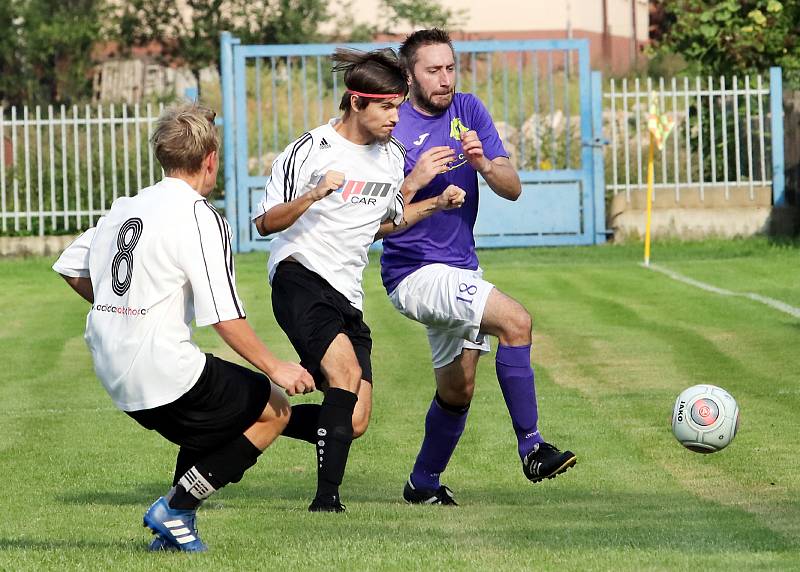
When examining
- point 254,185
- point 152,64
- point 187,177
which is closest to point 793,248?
point 254,185

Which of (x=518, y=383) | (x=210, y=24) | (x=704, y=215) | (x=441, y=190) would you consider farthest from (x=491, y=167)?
(x=210, y=24)

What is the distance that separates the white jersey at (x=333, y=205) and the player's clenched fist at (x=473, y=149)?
0.41 m

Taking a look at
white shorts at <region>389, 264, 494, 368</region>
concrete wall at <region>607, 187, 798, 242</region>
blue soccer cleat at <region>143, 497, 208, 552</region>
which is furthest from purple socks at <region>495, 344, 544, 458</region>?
concrete wall at <region>607, 187, 798, 242</region>

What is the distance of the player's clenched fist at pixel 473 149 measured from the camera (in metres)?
7.31

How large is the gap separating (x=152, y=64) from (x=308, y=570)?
3131 centimetres

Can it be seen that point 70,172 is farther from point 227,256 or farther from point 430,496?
point 227,256

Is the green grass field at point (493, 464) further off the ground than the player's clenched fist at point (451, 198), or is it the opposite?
the player's clenched fist at point (451, 198)

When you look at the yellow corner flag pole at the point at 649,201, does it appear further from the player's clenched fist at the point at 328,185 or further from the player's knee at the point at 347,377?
the player's clenched fist at the point at 328,185

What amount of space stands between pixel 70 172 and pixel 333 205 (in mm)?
16998

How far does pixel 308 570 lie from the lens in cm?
520

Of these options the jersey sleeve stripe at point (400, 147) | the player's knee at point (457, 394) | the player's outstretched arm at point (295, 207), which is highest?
the jersey sleeve stripe at point (400, 147)

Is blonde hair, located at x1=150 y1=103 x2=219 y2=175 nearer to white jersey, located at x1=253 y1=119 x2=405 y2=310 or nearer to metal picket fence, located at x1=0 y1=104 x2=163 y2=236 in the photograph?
white jersey, located at x1=253 y1=119 x2=405 y2=310

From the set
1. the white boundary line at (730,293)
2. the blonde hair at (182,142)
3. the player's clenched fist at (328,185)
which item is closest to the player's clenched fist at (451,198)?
the player's clenched fist at (328,185)

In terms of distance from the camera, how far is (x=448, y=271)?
294 inches
